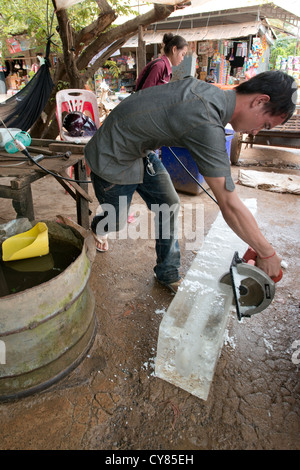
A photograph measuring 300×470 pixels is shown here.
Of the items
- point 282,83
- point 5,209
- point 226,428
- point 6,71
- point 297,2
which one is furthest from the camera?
point 6,71

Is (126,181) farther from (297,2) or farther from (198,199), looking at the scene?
(297,2)

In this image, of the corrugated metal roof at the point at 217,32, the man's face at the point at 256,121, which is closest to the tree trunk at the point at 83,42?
the man's face at the point at 256,121

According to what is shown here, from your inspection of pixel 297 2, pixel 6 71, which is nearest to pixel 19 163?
pixel 297 2

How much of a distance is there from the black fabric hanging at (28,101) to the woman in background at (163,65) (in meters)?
2.41

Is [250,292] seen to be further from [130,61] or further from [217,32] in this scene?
[130,61]

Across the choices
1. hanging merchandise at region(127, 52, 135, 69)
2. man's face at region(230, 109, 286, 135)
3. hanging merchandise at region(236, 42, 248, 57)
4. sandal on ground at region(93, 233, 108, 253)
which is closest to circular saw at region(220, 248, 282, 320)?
man's face at region(230, 109, 286, 135)

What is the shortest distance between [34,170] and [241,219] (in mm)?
1610

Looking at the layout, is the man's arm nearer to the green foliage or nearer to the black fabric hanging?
the black fabric hanging

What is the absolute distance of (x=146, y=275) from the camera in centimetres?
296

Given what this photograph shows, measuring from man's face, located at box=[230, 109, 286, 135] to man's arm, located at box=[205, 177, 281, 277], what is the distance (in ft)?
1.44

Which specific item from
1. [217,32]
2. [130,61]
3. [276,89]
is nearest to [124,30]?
[276,89]

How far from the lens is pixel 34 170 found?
89.5 inches

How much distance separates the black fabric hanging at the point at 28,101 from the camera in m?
5.05

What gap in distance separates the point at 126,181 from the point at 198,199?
288 cm
